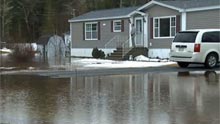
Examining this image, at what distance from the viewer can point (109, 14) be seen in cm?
3825

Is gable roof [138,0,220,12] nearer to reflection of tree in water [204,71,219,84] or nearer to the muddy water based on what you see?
reflection of tree in water [204,71,219,84]

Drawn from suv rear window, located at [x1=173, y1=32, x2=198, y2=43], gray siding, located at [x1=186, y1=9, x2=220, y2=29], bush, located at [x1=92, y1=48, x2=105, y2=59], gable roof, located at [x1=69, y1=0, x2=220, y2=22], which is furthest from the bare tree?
suv rear window, located at [x1=173, y1=32, x2=198, y2=43]

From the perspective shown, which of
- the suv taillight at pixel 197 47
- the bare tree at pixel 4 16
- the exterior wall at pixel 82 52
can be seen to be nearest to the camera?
the suv taillight at pixel 197 47

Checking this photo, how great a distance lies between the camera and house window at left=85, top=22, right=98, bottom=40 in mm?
38969

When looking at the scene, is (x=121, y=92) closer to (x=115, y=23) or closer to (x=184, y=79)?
(x=184, y=79)

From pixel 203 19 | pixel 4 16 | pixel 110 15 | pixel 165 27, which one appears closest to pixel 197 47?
pixel 203 19

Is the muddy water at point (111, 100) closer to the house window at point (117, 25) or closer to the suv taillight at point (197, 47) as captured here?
the suv taillight at point (197, 47)

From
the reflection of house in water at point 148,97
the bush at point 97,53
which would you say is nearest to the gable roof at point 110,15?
the bush at point 97,53

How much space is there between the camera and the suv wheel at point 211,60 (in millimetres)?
22469

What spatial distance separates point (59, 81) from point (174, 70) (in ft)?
21.0

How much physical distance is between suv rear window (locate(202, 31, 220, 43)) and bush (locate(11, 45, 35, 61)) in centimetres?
1534

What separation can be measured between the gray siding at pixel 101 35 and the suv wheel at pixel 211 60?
1352cm

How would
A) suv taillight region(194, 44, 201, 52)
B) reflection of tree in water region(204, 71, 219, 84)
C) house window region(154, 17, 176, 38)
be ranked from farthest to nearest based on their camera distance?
house window region(154, 17, 176, 38) < suv taillight region(194, 44, 201, 52) < reflection of tree in water region(204, 71, 219, 84)

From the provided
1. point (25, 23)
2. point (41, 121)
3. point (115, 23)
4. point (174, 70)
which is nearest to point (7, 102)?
point (41, 121)
